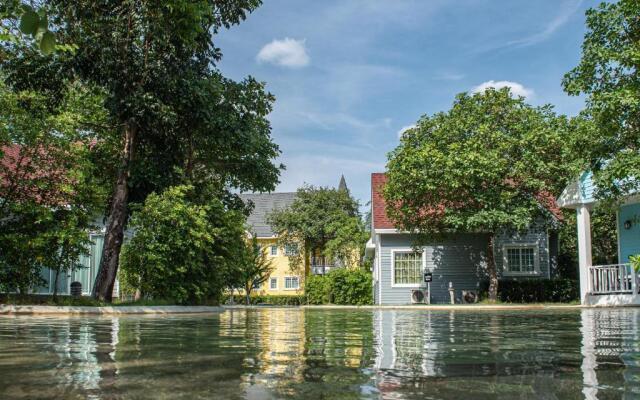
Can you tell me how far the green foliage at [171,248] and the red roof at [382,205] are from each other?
10.8m

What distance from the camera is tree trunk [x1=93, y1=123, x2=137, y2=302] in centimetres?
1538

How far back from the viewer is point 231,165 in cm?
1998

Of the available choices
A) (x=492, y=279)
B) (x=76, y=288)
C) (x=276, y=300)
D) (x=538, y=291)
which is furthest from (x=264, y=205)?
(x=76, y=288)

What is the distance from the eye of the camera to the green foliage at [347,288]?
93.4 feet

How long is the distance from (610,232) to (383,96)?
17.4m

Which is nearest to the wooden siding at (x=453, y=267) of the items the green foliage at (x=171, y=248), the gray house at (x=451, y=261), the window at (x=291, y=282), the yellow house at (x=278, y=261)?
the gray house at (x=451, y=261)

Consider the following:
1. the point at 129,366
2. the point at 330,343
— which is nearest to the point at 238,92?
the point at 330,343

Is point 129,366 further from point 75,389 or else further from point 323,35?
point 323,35

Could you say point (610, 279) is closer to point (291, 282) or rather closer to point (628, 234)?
point (628, 234)

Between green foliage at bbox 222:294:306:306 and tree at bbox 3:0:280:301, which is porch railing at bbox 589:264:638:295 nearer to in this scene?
tree at bbox 3:0:280:301

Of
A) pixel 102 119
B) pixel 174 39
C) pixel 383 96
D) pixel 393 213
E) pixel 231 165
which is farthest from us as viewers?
pixel 393 213

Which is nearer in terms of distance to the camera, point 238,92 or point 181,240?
point 181,240

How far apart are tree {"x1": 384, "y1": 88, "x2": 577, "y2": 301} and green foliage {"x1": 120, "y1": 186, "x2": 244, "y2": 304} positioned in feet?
30.6

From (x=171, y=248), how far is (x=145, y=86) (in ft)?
13.8
